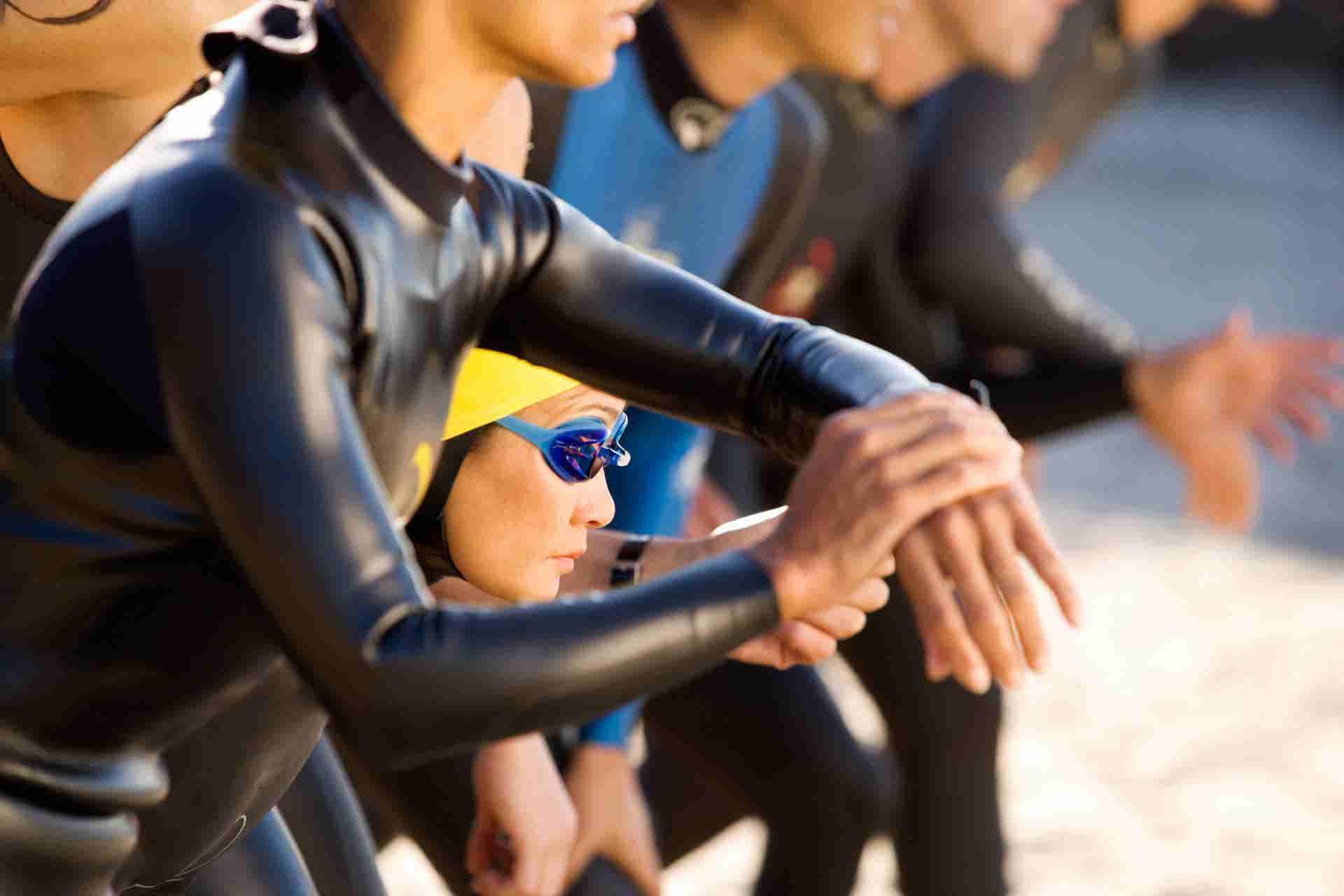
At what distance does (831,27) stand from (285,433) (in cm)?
138

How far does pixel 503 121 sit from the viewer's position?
1.64m

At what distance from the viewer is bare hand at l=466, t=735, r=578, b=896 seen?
6.47ft

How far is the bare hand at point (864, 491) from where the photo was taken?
108 cm

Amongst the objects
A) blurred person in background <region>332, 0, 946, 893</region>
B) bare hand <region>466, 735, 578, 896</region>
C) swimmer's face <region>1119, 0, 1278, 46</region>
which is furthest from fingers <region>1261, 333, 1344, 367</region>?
bare hand <region>466, 735, 578, 896</region>

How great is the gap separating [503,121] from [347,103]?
0.50m

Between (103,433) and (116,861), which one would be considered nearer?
(103,433)

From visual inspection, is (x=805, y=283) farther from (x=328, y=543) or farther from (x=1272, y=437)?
(x=328, y=543)

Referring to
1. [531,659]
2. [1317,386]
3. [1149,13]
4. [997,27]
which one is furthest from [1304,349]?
[531,659]

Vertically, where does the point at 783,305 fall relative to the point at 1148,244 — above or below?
above

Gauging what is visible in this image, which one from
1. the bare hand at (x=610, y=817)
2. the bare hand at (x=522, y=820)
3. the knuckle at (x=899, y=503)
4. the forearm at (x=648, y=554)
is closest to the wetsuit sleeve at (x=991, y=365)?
the bare hand at (x=610, y=817)

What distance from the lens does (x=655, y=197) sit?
7.37ft

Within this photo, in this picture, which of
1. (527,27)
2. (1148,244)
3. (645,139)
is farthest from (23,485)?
(1148,244)

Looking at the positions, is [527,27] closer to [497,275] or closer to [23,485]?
[497,275]

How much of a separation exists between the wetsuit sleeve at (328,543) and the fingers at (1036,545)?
0.14 meters
